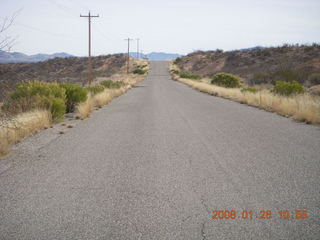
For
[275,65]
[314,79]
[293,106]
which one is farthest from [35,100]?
[275,65]

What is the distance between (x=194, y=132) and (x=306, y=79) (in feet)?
86.4

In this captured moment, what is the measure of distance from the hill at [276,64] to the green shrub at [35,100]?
1020 inches

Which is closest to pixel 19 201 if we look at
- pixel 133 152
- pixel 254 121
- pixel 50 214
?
pixel 50 214

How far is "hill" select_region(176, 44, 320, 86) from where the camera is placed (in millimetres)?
31897

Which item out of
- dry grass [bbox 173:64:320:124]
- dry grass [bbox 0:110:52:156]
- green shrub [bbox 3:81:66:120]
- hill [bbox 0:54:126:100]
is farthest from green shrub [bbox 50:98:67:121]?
hill [bbox 0:54:126:100]

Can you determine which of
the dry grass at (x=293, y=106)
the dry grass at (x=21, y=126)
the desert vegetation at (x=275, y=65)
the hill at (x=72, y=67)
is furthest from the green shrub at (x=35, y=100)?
the hill at (x=72, y=67)

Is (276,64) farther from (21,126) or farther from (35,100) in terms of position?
(21,126)

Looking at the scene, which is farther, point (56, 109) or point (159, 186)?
point (56, 109)

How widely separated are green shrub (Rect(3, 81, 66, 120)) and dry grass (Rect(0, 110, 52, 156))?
2.37 ft

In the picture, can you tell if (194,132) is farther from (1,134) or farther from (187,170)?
(1,134)

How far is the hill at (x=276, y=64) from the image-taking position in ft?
105

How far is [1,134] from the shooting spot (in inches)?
260

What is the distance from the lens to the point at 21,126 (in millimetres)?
7605

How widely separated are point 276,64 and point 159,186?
53.4m
